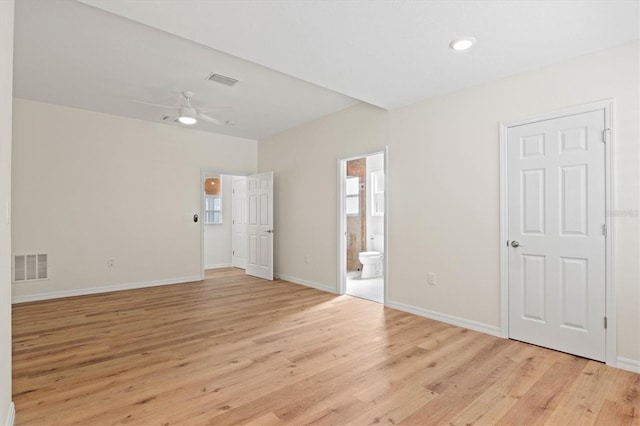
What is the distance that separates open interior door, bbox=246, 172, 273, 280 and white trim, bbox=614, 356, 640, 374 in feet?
15.7

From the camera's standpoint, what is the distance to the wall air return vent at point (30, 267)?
4.46 m

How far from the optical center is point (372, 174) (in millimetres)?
6816

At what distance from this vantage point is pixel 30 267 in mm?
4555

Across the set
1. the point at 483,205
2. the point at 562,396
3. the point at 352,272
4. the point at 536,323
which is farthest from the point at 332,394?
the point at 352,272

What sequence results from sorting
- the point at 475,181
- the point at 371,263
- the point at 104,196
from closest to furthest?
the point at 475,181 < the point at 104,196 < the point at 371,263

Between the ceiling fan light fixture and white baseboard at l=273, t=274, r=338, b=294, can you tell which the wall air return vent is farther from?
white baseboard at l=273, t=274, r=338, b=294

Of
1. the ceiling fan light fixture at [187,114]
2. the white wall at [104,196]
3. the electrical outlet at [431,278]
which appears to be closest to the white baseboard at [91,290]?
the white wall at [104,196]

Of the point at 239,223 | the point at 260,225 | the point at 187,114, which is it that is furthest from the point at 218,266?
the point at 187,114

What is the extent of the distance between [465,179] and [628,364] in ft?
6.62

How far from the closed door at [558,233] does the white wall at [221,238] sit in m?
6.11

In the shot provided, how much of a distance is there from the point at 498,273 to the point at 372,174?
12.7ft

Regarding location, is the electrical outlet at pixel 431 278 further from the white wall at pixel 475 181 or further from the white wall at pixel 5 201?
the white wall at pixel 5 201

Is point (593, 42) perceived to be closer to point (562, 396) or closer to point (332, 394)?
point (562, 396)

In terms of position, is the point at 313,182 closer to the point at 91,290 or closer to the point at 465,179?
the point at 465,179
